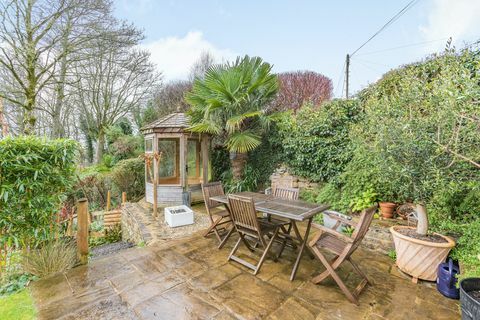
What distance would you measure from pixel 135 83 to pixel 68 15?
449 cm

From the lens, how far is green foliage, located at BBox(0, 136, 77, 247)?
2465mm

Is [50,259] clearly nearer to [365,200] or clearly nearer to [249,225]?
[249,225]

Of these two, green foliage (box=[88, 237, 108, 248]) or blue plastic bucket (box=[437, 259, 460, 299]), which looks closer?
blue plastic bucket (box=[437, 259, 460, 299])

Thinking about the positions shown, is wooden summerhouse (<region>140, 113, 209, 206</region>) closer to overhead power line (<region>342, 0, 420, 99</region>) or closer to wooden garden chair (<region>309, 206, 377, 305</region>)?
wooden garden chair (<region>309, 206, 377, 305</region>)

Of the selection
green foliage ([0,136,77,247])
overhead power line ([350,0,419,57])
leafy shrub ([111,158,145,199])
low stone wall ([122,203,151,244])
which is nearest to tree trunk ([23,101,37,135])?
leafy shrub ([111,158,145,199])

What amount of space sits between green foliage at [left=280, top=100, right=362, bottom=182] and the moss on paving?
200 inches

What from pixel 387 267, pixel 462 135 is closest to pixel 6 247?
pixel 387 267

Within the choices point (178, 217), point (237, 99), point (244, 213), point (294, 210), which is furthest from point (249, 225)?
point (237, 99)

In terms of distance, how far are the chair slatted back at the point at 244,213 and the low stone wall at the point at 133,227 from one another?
1.92 m

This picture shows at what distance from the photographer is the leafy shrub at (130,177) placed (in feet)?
25.1

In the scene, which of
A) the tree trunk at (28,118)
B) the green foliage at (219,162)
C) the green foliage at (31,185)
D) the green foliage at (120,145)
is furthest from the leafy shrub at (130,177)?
the green foliage at (31,185)

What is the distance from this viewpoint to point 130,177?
7852 mm

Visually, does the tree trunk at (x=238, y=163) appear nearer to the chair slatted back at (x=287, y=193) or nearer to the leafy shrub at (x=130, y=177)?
the chair slatted back at (x=287, y=193)

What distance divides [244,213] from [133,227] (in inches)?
135
